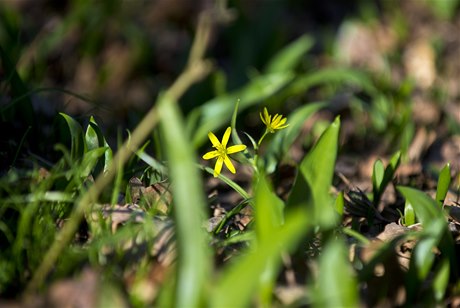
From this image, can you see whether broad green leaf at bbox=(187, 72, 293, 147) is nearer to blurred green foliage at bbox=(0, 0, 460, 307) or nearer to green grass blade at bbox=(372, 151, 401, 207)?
blurred green foliage at bbox=(0, 0, 460, 307)

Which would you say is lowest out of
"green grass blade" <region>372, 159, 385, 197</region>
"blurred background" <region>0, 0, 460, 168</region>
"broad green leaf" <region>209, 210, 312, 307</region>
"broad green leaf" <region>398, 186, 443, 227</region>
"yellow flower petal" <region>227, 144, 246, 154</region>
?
"blurred background" <region>0, 0, 460, 168</region>

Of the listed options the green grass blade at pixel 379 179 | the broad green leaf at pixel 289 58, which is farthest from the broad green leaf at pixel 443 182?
the broad green leaf at pixel 289 58

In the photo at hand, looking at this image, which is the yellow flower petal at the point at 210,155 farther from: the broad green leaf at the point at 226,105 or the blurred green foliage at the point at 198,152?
the broad green leaf at the point at 226,105

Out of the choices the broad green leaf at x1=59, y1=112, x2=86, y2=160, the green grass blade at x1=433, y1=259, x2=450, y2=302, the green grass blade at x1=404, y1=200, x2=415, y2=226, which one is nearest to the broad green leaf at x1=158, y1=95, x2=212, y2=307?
the green grass blade at x1=433, y1=259, x2=450, y2=302

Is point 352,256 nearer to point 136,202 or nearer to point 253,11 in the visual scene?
point 136,202

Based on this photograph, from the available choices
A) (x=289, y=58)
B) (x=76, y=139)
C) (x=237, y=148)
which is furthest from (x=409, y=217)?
(x=289, y=58)

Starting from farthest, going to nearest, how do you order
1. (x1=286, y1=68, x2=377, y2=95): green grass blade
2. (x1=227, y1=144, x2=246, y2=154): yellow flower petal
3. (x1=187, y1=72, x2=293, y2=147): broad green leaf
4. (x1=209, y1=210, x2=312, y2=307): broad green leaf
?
(x1=286, y1=68, x2=377, y2=95): green grass blade < (x1=187, y1=72, x2=293, y2=147): broad green leaf < (x1=227, y1=144, x2=246, y2=154): yellow flower petal < (x1=209, y1=210, x2=312, y2=307): broad green leaf
